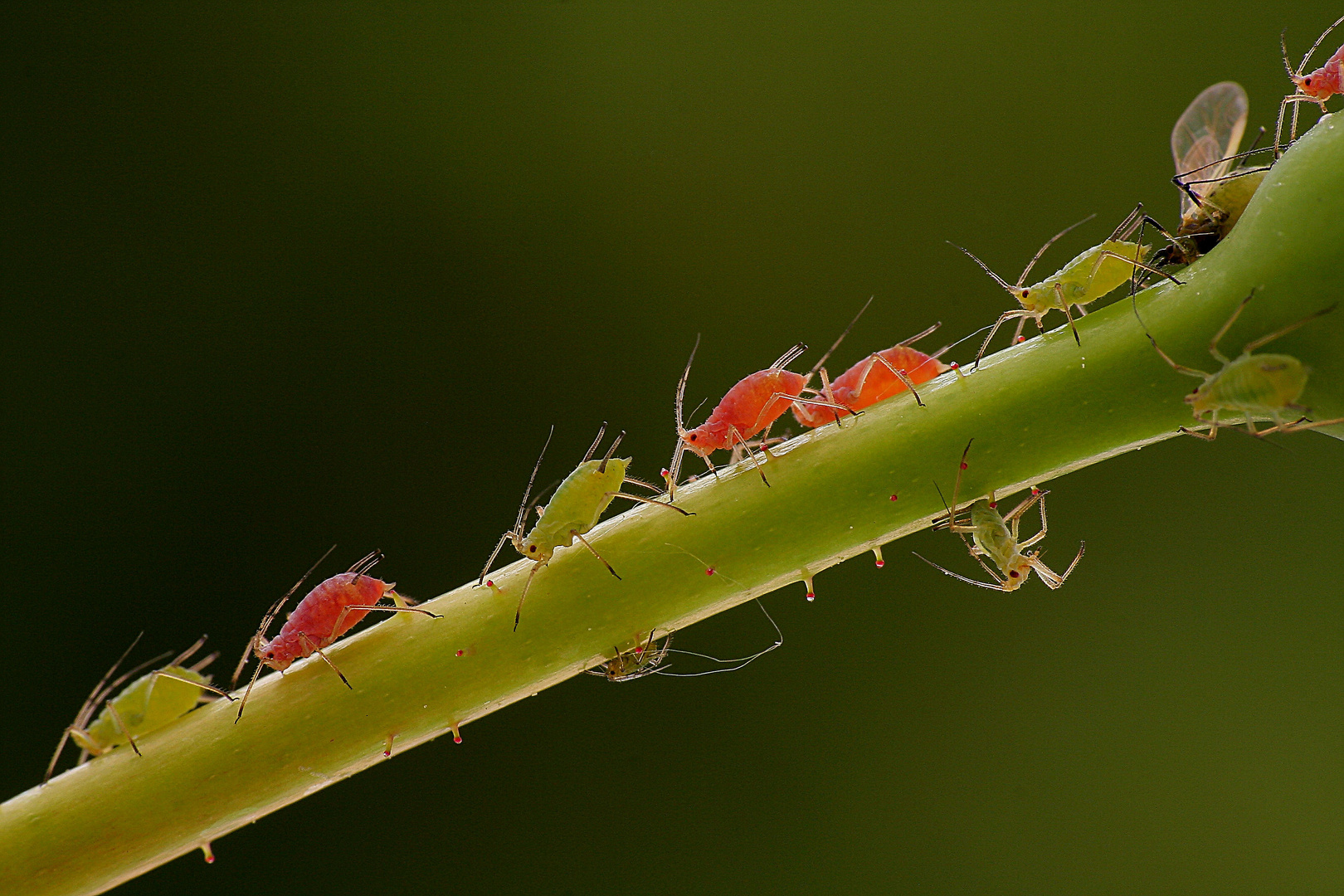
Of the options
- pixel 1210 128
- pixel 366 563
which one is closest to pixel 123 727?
pixel 366 563

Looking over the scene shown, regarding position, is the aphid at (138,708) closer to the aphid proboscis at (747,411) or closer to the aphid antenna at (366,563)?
the aphid antenna at (366,563)

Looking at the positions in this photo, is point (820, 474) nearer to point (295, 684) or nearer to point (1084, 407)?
point (1084, 407)

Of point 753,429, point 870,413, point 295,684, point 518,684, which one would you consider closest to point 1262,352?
point 870,413

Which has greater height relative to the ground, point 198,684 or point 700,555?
point 198,684

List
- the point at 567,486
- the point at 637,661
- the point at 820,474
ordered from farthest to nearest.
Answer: the point at 637,661, the point at 567,486, the point at 820,474

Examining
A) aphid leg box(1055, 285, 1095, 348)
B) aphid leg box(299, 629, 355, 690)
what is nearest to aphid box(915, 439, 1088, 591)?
aphid leg box(1055, 285, 1095, 348)

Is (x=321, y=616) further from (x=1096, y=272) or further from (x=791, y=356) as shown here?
(x=1096, y=272)

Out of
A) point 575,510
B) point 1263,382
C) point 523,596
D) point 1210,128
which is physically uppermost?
point 1210,128
